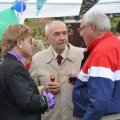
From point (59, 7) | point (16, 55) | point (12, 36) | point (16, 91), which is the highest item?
point (59, 7)

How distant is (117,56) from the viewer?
3.28 metres

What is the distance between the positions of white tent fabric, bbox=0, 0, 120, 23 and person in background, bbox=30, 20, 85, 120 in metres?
1.25

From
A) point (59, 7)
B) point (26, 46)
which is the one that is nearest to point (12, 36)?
point (26, 46)

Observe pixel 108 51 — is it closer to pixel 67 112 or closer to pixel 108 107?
pixel 108 107

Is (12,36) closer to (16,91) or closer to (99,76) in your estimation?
(16,91)

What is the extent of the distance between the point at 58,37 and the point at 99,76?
1.40 metres

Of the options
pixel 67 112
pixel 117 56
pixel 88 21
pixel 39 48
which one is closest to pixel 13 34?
pixel 88 21

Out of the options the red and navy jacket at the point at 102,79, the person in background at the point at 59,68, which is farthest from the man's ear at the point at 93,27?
the person in background at the point at 59,68

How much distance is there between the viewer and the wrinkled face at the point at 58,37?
4449mm

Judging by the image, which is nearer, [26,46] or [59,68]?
[26,46]

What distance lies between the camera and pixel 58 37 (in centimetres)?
451

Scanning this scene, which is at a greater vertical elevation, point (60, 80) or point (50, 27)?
point (50, 27)

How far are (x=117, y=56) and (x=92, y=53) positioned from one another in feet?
0.72

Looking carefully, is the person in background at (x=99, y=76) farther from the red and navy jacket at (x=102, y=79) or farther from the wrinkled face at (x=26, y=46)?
the wrinkled face at (x=26, y=46)
